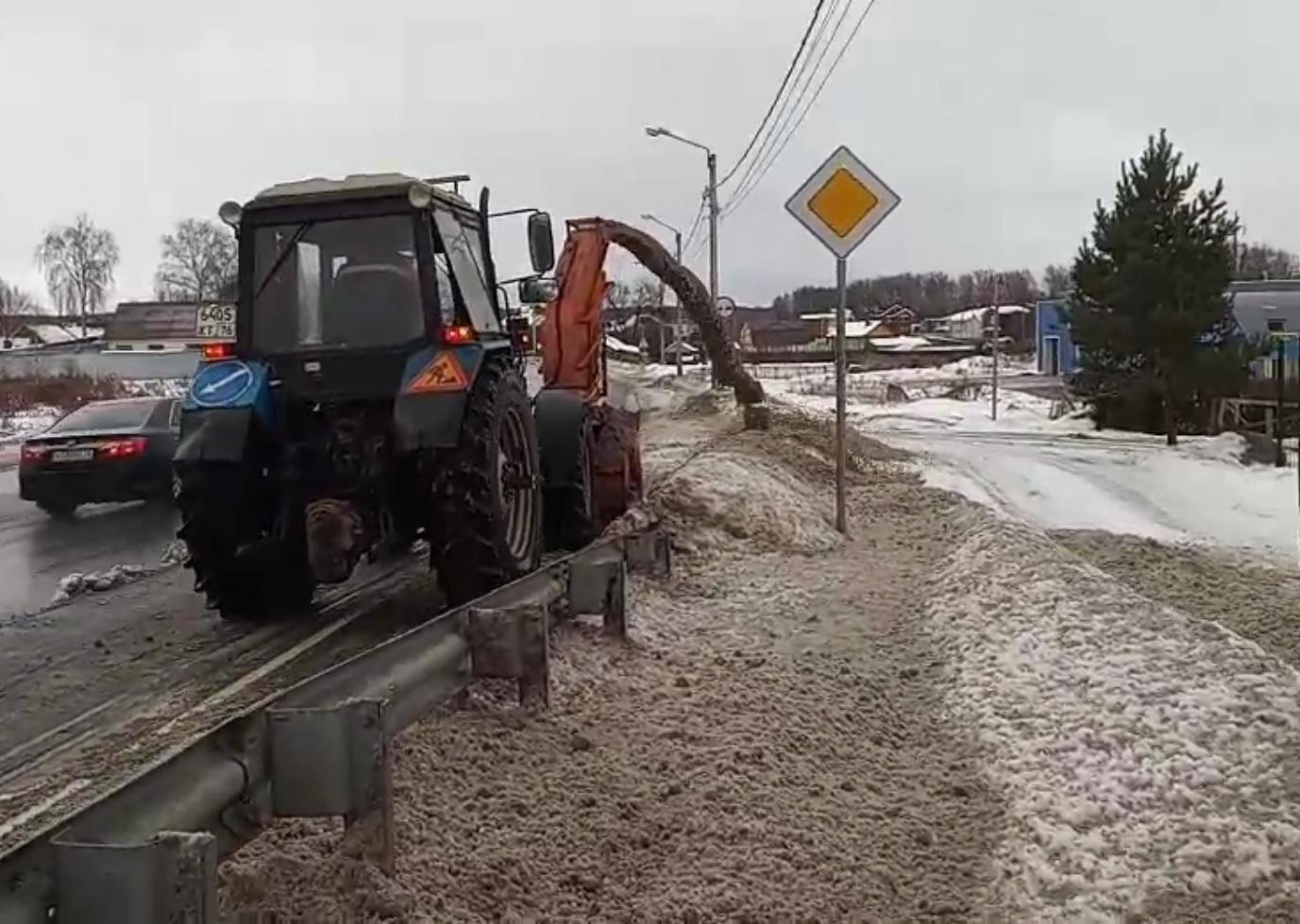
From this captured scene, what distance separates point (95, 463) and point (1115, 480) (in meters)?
12.7

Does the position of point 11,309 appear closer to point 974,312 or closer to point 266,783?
point 974,312

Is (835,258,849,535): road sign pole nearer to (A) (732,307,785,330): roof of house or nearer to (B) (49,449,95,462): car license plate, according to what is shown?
(B) (49,449,95,462): car license plate

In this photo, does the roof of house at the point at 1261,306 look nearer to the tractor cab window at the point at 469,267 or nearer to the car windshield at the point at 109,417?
the car windshield at the point at 109,417

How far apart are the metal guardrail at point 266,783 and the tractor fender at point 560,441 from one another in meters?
3.99

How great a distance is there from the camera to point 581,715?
229 inches

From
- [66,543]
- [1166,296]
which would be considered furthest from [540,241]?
[1166,296]

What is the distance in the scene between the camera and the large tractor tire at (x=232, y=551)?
26.3 ft

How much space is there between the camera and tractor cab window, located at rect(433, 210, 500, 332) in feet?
29.1

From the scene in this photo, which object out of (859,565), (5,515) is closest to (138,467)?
(5,515)

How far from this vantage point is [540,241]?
31.4 ft

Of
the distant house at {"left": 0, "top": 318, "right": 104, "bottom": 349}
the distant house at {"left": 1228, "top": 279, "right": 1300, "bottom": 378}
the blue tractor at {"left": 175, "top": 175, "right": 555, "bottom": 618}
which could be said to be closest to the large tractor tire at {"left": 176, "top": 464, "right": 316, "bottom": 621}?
the blue tractor at {"left": 175, "top": 175, "right": 555, "bottom": 618}

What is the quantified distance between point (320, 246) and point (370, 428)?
131cm

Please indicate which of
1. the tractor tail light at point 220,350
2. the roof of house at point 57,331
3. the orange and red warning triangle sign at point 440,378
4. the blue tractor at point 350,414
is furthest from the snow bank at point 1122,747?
the roof of house at point 57,331

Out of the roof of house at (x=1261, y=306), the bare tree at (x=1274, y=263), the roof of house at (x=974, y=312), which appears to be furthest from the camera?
the roof of house at (x=974, y=312)
